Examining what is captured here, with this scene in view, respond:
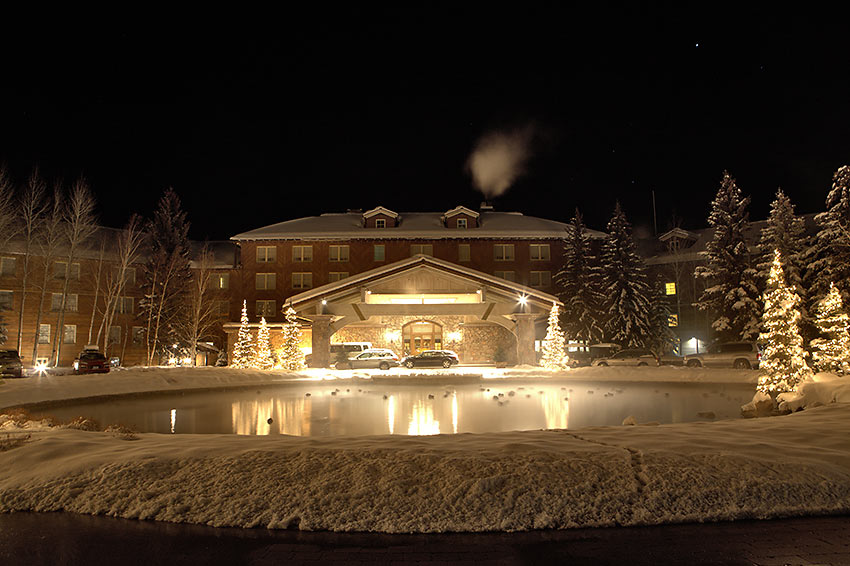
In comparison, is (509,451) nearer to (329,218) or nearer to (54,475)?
(54,475)

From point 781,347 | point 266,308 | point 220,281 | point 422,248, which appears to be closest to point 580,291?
point 422,248

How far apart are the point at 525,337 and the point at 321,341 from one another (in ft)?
43.5

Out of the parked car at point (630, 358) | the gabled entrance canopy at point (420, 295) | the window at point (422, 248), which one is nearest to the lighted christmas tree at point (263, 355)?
the gabled entrance canopy at point (420, 295)

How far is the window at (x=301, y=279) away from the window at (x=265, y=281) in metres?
1.76

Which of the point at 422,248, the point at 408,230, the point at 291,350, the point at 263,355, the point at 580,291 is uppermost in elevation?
the point at 408,230

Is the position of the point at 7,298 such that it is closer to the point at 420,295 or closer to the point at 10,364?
the point at 10,364

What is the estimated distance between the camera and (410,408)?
1628 cm

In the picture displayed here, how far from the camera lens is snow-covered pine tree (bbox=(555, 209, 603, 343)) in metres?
41.2

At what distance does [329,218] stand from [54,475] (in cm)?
4792

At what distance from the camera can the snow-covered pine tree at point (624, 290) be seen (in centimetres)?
3856

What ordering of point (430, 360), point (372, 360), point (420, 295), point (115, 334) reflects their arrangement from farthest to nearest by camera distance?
point (115, 334), point (420, 295), point (372, 360), point (430, 360)

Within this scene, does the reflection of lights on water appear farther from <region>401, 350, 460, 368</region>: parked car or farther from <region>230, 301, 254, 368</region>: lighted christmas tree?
<region>230, 301, 254, 368</region>: lighted christmas tree

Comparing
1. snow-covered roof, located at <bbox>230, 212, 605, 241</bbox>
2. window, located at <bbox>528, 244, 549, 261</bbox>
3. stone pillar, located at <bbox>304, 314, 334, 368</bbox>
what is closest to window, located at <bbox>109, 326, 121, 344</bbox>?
snow-covered roof, located at <bbox>230, 212, 605, 241</bbox>

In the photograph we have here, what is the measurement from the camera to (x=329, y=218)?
5322 cm
